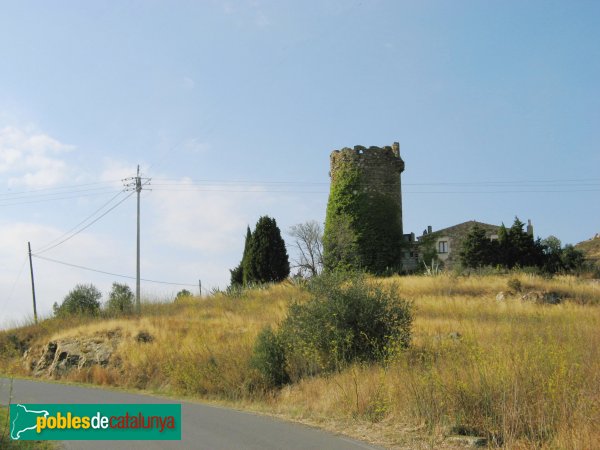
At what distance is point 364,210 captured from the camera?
142ft

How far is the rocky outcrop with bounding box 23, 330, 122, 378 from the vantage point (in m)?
25.5

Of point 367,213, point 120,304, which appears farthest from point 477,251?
point 120,304

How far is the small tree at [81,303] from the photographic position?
36.8 metres

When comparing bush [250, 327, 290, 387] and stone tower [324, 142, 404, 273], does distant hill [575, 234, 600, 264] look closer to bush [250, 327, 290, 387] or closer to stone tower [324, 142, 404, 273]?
stone tower [324, 142, 404, 273]

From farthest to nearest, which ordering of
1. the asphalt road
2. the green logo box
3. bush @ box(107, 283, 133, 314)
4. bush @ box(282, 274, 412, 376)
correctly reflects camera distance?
bush @ box(107, 283, 133, 314) → bush @ box(282, 274, 412, 376) → the green logo box → the asphalt road

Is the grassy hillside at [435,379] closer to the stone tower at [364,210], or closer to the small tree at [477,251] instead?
the stone tower at [364,210]

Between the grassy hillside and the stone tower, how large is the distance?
53.0 ft

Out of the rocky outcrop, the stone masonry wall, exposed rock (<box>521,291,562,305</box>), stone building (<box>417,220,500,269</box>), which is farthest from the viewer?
stone building (<box>417,220,500,269</box>)

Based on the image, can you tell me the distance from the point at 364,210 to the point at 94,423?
34068 millimetres

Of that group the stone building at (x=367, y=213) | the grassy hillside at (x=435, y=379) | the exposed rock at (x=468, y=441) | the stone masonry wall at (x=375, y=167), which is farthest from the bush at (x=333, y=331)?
the stone masonry wall at (x=375, y=167)

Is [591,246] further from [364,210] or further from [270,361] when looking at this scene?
[270,361]

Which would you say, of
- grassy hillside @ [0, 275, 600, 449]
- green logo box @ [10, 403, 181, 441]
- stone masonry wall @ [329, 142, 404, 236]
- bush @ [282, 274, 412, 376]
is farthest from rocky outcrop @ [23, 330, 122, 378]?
stone masonry wall @ [329, 142, 404, 236]

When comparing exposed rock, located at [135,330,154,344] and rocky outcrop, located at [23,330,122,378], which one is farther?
exposed rock, located at [135,330,154,344]

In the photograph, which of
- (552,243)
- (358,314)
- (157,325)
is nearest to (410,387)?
(358,314)
